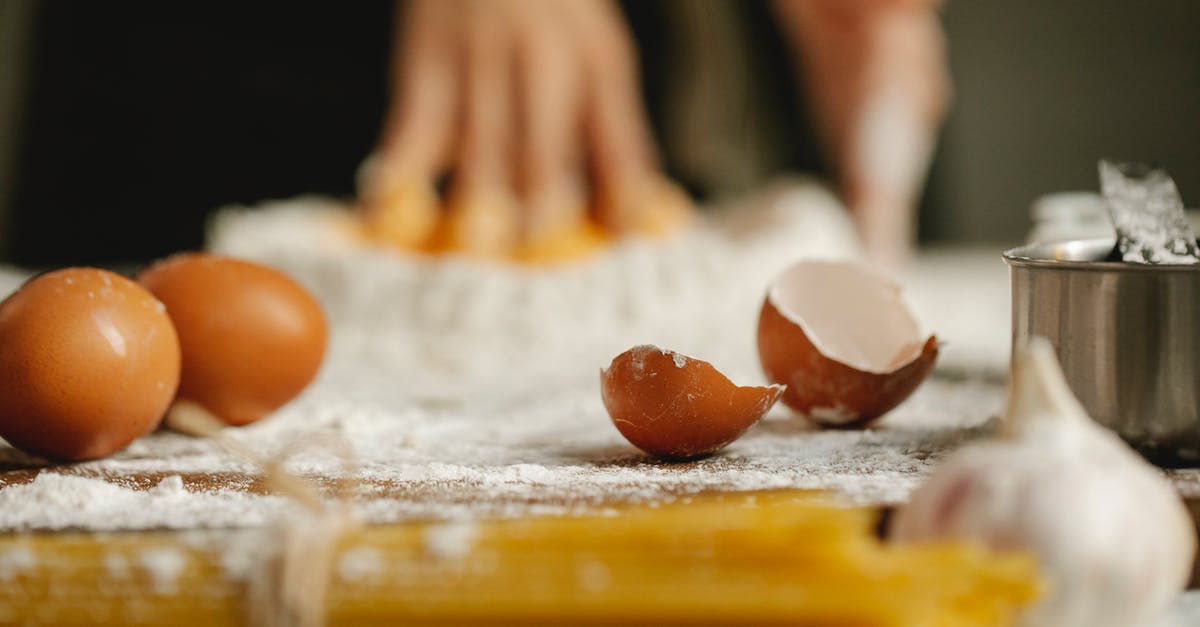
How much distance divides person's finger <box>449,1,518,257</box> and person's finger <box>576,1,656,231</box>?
13 cm

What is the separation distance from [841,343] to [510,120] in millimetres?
937

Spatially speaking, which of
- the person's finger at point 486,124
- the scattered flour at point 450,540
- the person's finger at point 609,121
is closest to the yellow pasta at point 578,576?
the scattered flour at point 450,540

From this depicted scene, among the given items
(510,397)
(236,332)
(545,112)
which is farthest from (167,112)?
(236,332)

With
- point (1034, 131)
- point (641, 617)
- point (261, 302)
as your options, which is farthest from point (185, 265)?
point (1034, 131)

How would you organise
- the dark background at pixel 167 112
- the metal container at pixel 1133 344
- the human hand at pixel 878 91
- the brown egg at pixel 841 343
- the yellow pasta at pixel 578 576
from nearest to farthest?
the yellow pasta at pixel 578 576 → the metal container at pixel 1133 344 → the brown egg at pixel 841 343 → the human hand at pixel 878 91 → the dark background at pixel 167 112

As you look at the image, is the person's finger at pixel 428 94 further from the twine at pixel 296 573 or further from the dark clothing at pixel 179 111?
the twine at pixel 296 573

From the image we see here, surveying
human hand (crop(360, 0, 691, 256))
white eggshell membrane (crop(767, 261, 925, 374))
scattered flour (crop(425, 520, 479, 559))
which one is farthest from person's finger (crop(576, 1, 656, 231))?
scattered flour (crop(425, 520, 479, 559))

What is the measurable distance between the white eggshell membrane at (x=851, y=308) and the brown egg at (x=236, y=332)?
0.36 metres

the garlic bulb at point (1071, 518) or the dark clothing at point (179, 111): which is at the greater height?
the dark clothing at point (179, 111)

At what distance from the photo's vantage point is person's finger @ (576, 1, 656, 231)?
1.63m

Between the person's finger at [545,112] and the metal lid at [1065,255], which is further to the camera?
the person's finger at [545,112]

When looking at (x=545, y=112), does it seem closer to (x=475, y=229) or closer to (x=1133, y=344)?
(x=475, y=229)

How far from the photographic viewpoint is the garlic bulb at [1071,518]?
1.40 feet

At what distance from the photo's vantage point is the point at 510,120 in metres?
1.62
